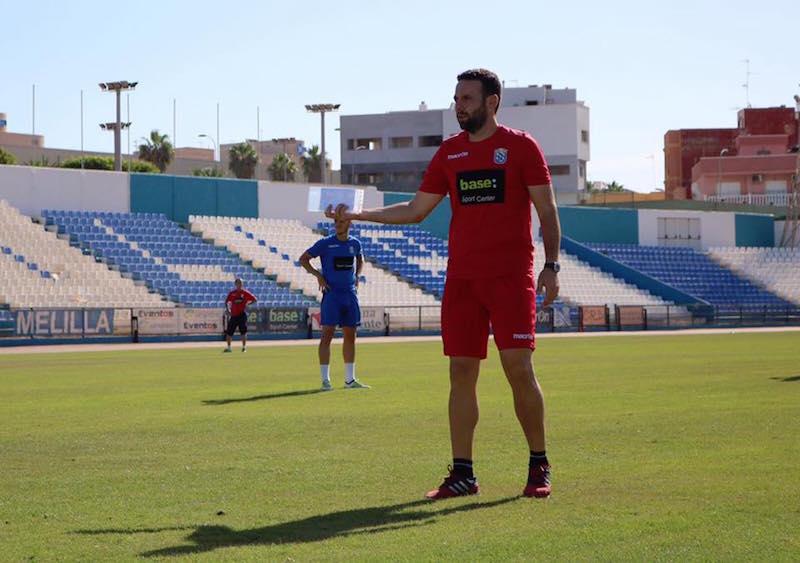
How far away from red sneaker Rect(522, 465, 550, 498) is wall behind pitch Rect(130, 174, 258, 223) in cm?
4702

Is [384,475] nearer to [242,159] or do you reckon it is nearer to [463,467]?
[463,467]

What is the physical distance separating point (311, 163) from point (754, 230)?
58.9 m

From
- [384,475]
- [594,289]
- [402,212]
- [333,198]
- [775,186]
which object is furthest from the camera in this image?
[775,186]

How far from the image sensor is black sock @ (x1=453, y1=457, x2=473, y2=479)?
23.4ft

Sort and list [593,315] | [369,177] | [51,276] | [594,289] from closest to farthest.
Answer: [51,276] → [593,315] → [594,289] → [369,177]

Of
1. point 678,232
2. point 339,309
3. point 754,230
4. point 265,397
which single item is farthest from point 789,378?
point 754,230

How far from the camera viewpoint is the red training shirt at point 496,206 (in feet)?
23.9

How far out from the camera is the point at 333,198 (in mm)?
8344

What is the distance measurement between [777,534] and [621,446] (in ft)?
11.6

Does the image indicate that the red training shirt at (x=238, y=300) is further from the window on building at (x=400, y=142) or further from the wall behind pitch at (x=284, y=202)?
the window on building at (x=400, y=142)

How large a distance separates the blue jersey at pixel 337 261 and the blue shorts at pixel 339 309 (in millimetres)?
116

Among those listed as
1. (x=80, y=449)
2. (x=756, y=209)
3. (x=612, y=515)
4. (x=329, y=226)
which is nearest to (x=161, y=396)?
(x=80, y=449)

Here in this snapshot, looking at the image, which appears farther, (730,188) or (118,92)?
(730,188)

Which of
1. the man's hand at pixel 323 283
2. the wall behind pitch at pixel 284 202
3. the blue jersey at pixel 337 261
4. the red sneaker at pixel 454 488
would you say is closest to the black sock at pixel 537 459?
the red sneaker at pixel 454 488
